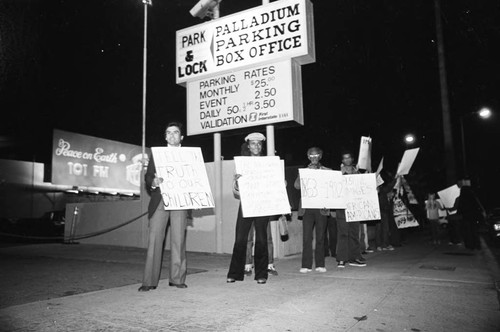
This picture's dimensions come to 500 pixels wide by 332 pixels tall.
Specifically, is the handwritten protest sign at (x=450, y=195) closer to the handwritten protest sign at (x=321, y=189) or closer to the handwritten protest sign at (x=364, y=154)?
the handwritten protest sign at (x=364, y=154)

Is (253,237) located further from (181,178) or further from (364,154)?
(364,154)

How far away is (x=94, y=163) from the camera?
24219mm

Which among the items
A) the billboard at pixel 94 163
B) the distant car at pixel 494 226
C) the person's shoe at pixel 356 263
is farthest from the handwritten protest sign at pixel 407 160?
the billboard at pixel 94 163

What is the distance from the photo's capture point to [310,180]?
6.25 meters

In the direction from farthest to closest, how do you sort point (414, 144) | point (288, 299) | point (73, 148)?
point (414, 144)
point (73, 148)
point (288, 299)

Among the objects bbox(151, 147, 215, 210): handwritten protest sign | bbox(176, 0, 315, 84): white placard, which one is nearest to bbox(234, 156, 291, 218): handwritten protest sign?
bbox(151, 147, 215, 210): handwritten protest sign

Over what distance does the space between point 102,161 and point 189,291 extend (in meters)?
21.8

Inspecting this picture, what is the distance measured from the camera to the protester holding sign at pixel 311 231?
627cm

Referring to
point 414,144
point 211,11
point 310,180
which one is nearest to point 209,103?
point 211,11

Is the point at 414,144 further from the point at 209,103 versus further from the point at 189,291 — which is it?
the point at 189,291

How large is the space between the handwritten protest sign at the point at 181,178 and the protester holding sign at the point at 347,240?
108 inches

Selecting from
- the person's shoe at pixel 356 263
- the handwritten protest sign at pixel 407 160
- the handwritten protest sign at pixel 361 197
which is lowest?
the person's shoe at pixel 356 263

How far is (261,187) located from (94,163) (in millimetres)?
21082

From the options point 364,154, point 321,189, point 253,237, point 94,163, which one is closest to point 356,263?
point 321,189
